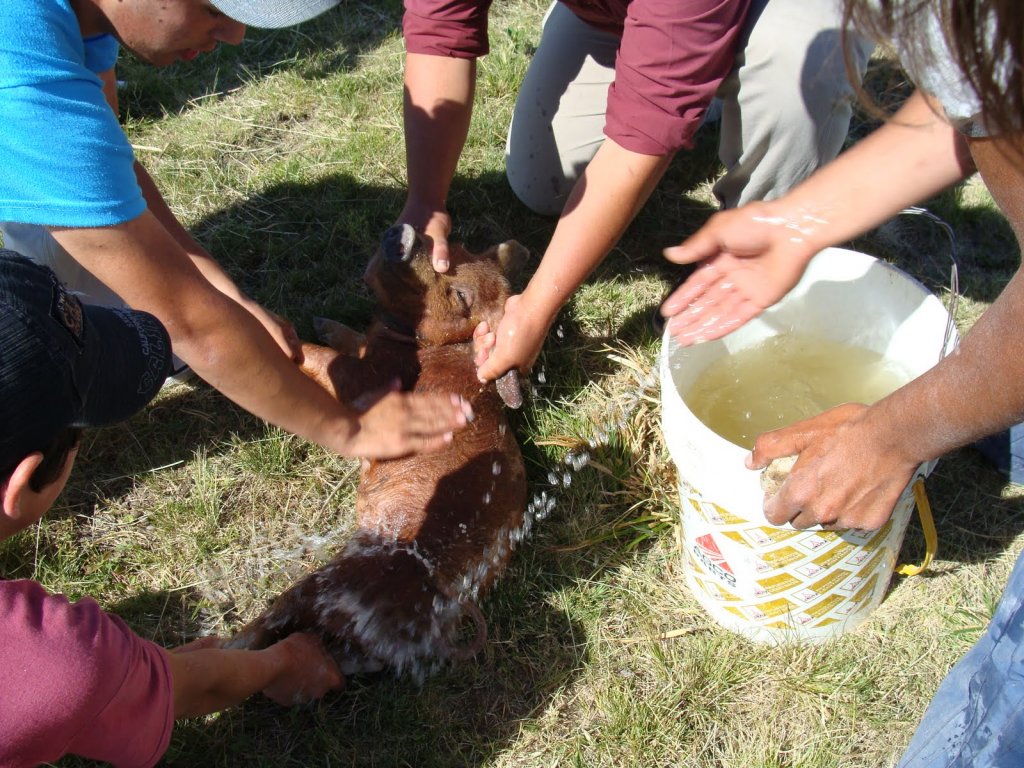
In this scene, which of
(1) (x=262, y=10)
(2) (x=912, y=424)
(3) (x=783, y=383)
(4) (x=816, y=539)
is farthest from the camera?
(3) (x=783, y=383)

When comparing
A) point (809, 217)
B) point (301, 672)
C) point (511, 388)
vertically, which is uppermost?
point (809, 217)

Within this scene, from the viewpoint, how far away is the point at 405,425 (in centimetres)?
278

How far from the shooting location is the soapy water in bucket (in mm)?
2834

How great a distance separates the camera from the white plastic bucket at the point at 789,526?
7.68ft

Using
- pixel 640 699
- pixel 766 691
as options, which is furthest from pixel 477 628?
pixel 766 691

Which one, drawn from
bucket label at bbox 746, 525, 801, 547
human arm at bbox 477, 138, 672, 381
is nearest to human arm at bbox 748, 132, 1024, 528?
bucket label at bbox 746, 525, 801, 547

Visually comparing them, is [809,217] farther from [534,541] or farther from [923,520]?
[534,541]

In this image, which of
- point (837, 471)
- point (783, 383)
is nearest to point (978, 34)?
point (837, 471)

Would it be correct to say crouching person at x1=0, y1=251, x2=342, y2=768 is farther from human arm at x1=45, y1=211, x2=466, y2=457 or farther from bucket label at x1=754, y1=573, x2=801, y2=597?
bucket label at x1=754, y1=573, x2=801, y2=597

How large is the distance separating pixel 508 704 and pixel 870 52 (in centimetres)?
285

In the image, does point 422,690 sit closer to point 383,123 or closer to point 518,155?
point 518,155

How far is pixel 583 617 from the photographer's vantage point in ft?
9.77

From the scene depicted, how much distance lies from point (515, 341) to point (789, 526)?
1242mm

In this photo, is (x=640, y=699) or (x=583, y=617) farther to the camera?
(x=583, y=617)
